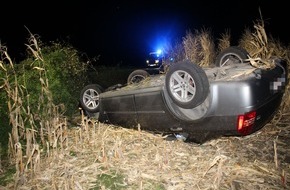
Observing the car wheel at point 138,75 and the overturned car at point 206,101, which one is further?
the car wheel at point 138,75

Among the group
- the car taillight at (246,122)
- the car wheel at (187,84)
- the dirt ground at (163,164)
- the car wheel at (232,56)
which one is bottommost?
the dirt ground at (163,164)

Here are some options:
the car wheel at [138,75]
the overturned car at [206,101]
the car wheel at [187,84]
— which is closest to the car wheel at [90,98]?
the car wheel at [138,75]

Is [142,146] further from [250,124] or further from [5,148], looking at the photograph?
[5,148]

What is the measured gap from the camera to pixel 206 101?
4.66 metres

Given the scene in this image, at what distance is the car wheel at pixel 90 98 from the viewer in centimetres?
683

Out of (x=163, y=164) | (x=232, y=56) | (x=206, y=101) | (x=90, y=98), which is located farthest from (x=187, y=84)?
(x=90, y=98)

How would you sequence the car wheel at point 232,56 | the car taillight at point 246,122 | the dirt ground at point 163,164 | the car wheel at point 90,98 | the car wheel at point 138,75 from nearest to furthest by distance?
the dirt ground at point 163,164 < the car taillight at point 246,122 < the car wheel at point 232,56 < the car wheel at point 90,98 < the car wheel at point 138,75

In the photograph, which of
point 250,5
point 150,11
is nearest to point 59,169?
point 250,5

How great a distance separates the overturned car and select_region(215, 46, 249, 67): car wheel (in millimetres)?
874

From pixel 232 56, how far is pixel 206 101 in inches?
83.5

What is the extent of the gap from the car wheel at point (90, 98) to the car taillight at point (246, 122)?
134 inches

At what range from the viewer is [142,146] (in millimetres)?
5309

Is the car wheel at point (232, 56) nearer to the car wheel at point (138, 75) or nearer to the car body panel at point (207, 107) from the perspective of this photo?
the car body panel at point (207, 107)

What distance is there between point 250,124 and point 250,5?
30.7 m
